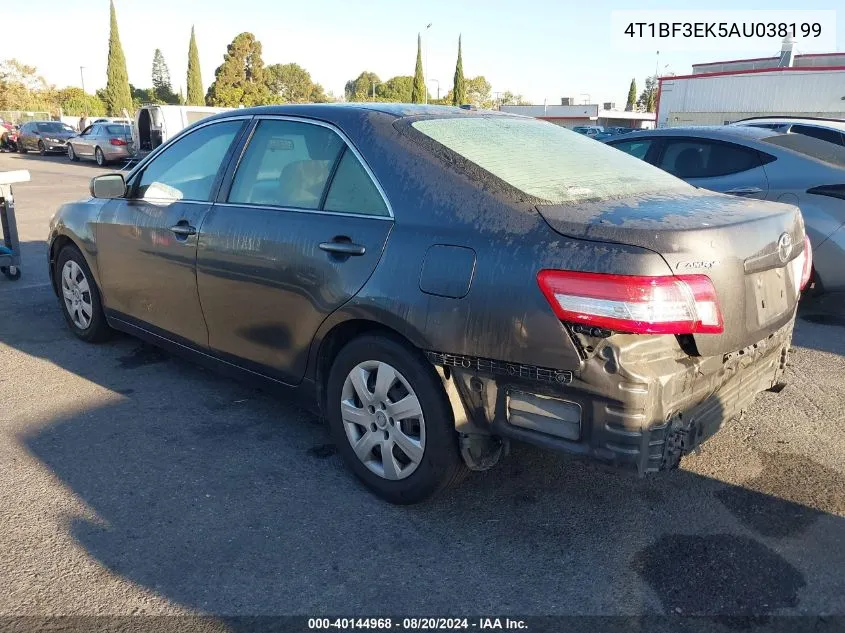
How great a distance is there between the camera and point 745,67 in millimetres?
39344

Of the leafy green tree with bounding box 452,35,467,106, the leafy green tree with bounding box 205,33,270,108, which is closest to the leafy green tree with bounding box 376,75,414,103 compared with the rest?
the leafy green tree with bounding box 452,35,467,106

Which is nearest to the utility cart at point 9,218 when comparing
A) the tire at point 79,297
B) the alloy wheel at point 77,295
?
the tire at point 79,297

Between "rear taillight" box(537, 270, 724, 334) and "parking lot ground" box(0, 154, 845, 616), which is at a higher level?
"rear taillight" box(537, 270, 724, 334)

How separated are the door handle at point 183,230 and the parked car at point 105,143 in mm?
21689

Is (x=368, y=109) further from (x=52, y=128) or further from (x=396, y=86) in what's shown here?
(x=396, y=86)

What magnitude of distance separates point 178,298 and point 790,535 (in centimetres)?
324

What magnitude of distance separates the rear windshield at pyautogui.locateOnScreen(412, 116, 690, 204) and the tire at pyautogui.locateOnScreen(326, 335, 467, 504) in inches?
33.3

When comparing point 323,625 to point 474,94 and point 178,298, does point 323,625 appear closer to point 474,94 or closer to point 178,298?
point 178,298

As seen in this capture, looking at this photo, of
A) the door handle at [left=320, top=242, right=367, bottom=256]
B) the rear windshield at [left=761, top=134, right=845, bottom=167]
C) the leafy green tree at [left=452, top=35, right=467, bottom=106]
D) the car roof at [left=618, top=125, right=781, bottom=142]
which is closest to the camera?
the door handle at [left=320, top=242, right=367, bottom=256]

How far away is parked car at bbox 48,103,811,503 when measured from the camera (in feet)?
7.61

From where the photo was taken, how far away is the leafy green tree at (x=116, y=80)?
54656 mm

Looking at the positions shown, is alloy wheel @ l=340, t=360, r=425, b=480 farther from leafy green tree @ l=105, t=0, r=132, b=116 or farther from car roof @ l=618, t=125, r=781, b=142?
leafy green tree @ l=105, t=0, r=132, b=116

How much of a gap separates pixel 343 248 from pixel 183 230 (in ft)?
4.24

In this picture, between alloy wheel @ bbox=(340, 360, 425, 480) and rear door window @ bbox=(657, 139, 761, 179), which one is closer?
alloy wheel @ bbox=(340, 360, 425, 480)
